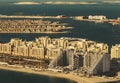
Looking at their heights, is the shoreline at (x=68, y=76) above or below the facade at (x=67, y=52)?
below

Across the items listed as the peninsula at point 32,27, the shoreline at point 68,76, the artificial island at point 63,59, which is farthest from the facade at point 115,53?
the peninsula at point 32,27

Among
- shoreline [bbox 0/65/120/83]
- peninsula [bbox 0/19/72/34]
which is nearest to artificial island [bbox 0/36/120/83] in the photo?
shoreline [bbox 0/65/120/83]

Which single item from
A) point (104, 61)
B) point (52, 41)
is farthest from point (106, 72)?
point (52, 41)

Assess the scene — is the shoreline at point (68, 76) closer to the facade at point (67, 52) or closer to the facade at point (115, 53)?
the facade at point (67, 52)

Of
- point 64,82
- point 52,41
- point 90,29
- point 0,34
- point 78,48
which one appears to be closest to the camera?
point 64,82

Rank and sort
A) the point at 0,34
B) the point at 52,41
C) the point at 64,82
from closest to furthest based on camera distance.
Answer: the point at 64,82, the point at 52,41, the point at 0,34

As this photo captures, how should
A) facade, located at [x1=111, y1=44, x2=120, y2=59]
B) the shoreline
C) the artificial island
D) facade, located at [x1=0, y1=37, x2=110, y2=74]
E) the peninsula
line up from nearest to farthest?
1. the shoreline
2. the artificial island
3. facade, located at [x1=0, y1=37, x2=110, y2=74]
4. facade, located at [x1=111, y1=44, x2=120, y2=59]
5. the peninsula

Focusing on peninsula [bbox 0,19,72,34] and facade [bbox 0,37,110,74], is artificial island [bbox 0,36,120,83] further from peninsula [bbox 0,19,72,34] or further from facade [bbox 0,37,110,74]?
peninsula [bbox 0,19,72,34]

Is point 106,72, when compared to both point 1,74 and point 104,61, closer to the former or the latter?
point 104,61
